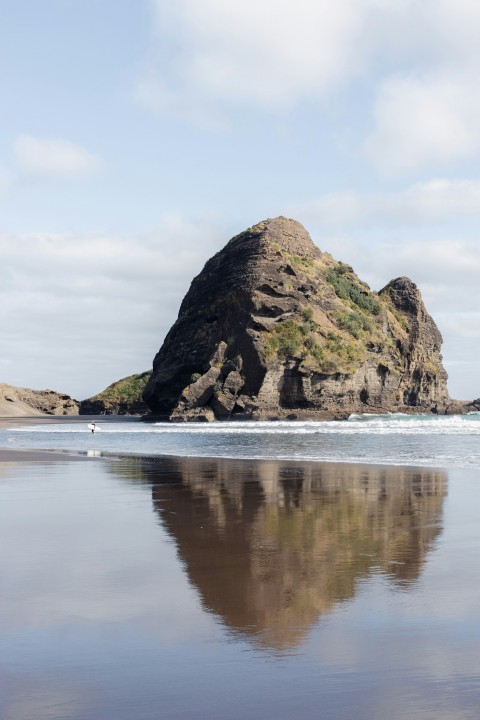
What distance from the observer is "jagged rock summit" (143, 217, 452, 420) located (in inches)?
4055

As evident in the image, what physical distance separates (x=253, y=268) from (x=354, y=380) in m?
23.9

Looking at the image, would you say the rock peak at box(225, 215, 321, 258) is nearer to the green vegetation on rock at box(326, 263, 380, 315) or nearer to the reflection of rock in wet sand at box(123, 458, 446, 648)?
the green vegetation on rock at box(326, 263, 380, 315)

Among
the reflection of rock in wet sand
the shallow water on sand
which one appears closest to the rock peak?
the reflection of rock in wet sand

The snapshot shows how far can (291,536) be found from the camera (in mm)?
12461

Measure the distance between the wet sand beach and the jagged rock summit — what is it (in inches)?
3348

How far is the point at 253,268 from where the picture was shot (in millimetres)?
114625

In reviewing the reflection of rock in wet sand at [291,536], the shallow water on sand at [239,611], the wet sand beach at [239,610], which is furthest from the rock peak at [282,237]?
the shallow water on sand at [239,611]

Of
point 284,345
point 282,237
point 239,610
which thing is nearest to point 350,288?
point 282,237

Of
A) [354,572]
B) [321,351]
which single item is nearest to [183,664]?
[354,572]

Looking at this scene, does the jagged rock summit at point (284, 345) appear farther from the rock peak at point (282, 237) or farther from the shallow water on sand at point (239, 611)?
the shallow water on sand at point (239, 611)

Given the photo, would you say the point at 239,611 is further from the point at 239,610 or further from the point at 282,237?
the point at 282,237

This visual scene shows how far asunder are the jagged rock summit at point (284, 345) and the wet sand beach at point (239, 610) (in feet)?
279

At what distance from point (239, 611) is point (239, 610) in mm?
39

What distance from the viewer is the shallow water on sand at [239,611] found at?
5.44 m
